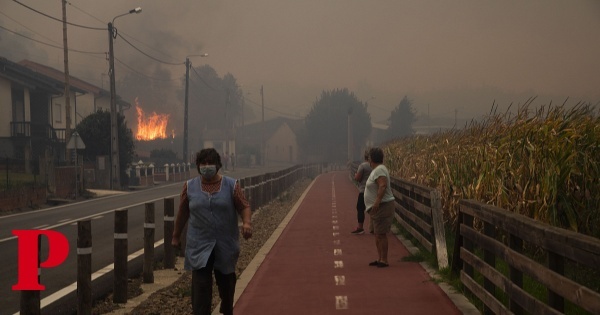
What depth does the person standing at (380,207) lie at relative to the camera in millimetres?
11906

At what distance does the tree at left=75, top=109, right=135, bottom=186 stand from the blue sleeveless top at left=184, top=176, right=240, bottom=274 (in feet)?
123

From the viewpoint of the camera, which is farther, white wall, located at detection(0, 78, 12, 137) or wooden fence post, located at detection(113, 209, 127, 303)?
white wall, located at detection(0, 78, 12, 137)

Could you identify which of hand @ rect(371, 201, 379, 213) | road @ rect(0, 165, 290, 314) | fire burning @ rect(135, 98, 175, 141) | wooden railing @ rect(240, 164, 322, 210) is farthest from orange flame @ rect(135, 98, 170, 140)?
hand @ rect(371, 201, 379, 213)

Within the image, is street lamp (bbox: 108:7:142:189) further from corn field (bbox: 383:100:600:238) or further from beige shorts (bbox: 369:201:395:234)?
beige shorts (bbox: 369:201:395:234)

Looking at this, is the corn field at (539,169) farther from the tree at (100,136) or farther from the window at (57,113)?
the window at (57,113)

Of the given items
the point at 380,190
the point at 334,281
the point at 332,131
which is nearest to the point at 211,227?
the point at 334,281

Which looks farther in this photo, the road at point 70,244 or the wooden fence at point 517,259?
the road at point 70,244

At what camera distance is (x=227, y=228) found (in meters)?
7.17

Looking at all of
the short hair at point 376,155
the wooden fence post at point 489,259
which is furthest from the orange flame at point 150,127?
the wooden fence post at point 489,259

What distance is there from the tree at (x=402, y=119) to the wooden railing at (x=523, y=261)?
351 ft

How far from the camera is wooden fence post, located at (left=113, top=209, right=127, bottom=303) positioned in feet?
32.0

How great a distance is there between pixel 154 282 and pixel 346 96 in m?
105

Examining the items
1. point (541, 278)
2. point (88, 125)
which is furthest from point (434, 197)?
point (88, 125)

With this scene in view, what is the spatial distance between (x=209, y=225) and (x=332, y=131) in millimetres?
103493
